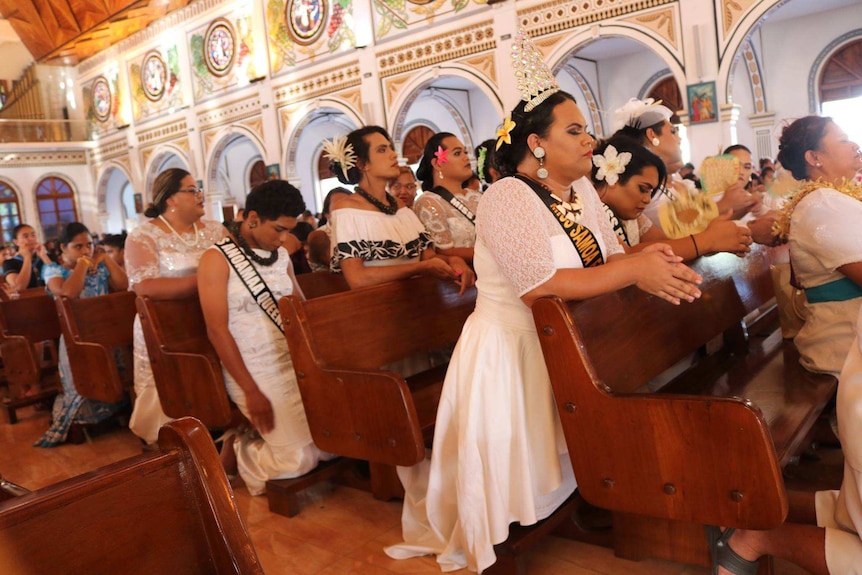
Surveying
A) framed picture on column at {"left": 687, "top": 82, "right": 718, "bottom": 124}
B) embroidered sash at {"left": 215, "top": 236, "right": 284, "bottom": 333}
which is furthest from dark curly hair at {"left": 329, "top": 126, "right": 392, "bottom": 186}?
framed picture on column at {"left": 687, "top": 82, "right": 718, "bottom": 124}

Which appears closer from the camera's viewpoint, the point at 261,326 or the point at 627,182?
the point at 627,182

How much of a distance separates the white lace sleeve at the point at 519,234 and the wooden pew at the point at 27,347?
4.11 metres

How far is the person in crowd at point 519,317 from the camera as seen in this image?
2.08 m

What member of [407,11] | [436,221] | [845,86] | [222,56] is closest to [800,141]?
[436,221]

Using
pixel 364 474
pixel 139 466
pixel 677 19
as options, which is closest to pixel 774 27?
pixel 677 19

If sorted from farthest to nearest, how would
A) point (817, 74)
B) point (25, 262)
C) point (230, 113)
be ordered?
point (230, 113) < point (817, 74) < point (25, 262)

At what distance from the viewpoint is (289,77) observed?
42.2ft

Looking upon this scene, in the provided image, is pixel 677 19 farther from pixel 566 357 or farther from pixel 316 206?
pixel 316 206

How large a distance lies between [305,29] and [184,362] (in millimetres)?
10318

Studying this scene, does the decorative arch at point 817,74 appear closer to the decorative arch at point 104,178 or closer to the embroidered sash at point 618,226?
the embroidered sash at point 618,226

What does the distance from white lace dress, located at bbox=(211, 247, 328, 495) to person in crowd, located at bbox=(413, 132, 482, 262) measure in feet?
2.54

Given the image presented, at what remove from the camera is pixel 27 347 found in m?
4.90

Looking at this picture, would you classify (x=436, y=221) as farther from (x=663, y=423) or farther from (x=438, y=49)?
(x=438, y=49)

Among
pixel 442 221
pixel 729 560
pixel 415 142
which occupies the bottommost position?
pixel 729 560
